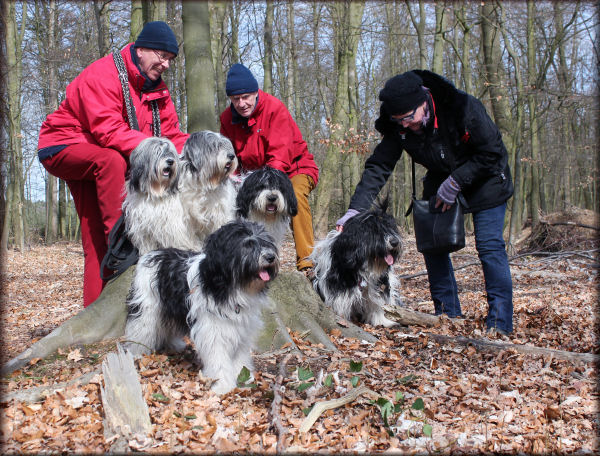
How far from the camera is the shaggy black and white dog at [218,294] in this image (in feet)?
10.8

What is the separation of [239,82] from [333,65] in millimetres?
18886

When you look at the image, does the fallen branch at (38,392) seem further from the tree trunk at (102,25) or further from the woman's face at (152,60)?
the tree trunk at (102,25)

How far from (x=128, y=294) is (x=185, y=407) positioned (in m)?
1.23

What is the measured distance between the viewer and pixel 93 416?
9.76 feet

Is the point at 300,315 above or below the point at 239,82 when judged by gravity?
below

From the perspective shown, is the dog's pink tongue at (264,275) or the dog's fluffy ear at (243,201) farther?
the dog's fluffy ear at (243,201)

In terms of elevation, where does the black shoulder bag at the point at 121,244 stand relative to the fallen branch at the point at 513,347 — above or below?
above

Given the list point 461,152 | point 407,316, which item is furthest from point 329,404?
point 461,152

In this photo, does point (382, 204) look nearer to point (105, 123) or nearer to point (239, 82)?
point (239, 82)

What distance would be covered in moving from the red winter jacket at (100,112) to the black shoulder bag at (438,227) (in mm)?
2649

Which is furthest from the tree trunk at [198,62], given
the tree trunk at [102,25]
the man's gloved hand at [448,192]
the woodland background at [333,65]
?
the tree trunk at [102,25]

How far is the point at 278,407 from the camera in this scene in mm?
3004

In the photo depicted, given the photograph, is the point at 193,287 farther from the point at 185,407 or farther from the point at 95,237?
the point at 95,237

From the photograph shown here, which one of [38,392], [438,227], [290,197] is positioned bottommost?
[38,392]
